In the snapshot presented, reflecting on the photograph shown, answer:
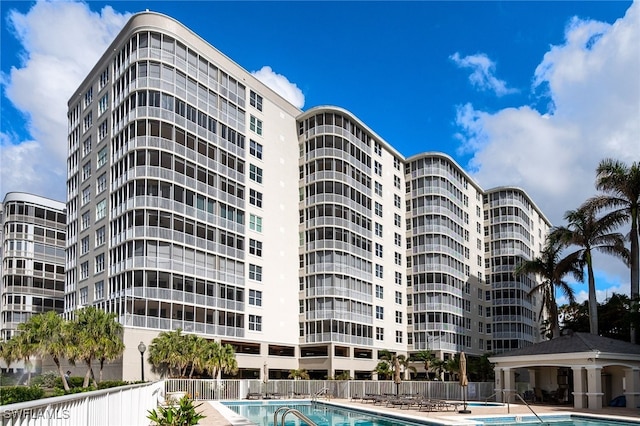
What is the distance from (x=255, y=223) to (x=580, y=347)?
30.4 meters

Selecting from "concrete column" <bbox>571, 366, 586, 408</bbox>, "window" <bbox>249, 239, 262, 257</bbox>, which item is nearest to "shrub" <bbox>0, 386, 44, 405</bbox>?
"window" <bbox>249, 239, 262, 257</bbox>

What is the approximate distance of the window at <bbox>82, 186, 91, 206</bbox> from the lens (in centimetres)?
5653

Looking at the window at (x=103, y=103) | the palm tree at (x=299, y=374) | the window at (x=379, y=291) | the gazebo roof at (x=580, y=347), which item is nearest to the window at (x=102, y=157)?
the window at (x=103, y=103)

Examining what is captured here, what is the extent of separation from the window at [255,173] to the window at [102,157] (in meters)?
12.6

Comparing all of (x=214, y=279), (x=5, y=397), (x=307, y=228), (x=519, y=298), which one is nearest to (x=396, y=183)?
(x=307, y=228)

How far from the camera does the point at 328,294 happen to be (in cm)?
5972

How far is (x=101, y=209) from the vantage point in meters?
53.3

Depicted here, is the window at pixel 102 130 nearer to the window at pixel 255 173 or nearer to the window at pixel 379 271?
the window at pixel 255 173

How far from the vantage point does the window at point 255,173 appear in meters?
57.9

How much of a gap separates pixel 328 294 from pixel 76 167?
88.3ft

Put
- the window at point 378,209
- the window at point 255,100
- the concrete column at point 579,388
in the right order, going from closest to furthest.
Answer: the concrete column at point 579,388
the window at point 255,100
the window at point 378,209

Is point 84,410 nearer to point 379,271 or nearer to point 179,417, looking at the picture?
point 179,417

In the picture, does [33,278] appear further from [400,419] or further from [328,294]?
[400,419]

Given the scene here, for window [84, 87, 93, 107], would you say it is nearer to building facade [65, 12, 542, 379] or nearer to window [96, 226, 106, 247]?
building facade [65, 12, 542, 379]
